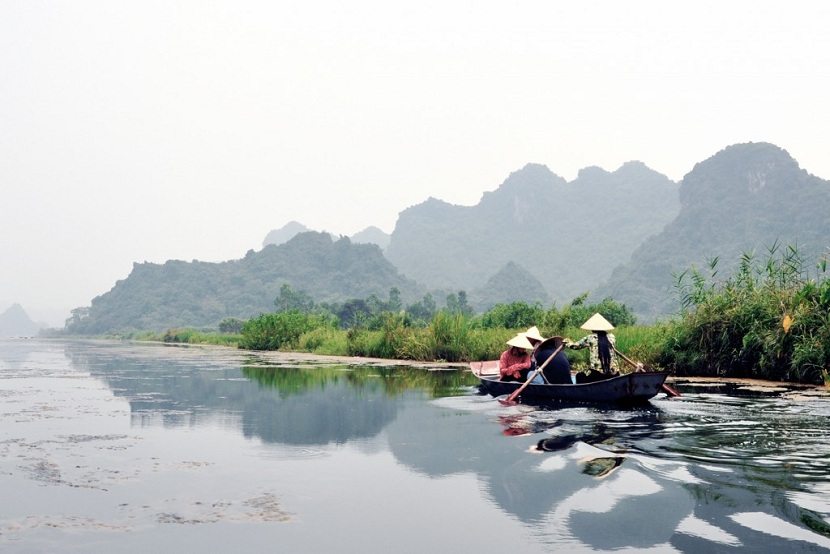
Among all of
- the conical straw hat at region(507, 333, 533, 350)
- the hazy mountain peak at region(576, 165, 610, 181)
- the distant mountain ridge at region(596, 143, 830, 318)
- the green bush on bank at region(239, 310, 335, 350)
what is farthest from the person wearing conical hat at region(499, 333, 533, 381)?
the hazy mountain peak at region(576, 165, 610, 181)

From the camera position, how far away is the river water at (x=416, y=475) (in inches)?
176

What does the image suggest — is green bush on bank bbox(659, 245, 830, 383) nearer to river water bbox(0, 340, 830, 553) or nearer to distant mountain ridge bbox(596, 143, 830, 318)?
river water bbox(0, 340, 830, 553)

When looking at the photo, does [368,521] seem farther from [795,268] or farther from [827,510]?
[795,268]

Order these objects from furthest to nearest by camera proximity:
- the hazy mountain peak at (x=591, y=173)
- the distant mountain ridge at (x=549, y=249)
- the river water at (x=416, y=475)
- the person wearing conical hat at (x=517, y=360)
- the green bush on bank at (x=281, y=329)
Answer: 1. the hazy mountain peak at (x=591, y=173)
2. the distant mountain ridge at (x=549, y=249)
3. the green bush on bank at (x=281, y=329)
4. the person wearing conical hat at (x=517, y=360)
5. the river water at (x=416, y=475)

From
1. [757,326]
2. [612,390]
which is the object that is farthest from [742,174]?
[612,390]

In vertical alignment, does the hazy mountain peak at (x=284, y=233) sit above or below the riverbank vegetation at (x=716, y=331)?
above

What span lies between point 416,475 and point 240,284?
85155mm

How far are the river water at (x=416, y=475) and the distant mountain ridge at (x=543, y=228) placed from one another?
9576cm

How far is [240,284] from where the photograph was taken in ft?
293

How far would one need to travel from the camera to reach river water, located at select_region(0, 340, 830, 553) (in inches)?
176

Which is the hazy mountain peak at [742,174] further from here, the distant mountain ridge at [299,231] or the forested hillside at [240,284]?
the distant mountain ridge at [299,231]

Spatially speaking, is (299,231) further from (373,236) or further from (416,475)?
(416,475)

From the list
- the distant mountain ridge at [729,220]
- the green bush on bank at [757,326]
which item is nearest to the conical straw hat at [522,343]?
the green bush on bank at [757,326]

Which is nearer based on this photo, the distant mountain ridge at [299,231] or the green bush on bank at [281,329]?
the green bush on bank at [281,329]
